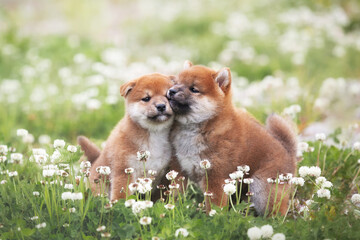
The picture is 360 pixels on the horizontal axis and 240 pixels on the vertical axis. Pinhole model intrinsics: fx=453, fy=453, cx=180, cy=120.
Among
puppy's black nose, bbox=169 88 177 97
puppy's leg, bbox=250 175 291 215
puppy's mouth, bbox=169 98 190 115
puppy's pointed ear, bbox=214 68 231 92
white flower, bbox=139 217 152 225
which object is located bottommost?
puppy's leg, bbox=250 175 291 215

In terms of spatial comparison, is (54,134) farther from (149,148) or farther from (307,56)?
(307,56)

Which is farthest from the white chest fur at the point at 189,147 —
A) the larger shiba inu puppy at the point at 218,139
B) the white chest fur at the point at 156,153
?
the white chest fur at the point at 156,153

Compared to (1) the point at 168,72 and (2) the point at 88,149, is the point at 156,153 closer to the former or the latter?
(2) the point at 88,149

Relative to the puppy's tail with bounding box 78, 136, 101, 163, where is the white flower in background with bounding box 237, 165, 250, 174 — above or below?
above

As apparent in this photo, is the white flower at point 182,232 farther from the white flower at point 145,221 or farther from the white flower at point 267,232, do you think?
the white flower at point 267,232

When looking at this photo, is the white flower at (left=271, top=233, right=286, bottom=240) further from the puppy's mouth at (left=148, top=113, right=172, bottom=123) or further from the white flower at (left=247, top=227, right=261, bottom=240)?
the puppy's mouth at (left=148, top=113, right=172, bottom=123)

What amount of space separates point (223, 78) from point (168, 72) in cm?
419

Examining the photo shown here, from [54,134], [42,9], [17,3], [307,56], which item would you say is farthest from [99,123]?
[17,3]

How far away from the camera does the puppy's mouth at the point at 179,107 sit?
3.89m

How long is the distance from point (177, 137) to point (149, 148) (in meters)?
0.26

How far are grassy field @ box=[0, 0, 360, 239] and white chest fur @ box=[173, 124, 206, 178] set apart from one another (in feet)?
1.08

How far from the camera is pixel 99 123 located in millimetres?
6719

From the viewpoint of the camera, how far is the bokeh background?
269 inches

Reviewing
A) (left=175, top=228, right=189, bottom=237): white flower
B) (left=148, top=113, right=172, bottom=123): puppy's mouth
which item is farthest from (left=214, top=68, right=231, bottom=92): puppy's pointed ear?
(left=175, top=228, right=189, bottom=237): white flower
